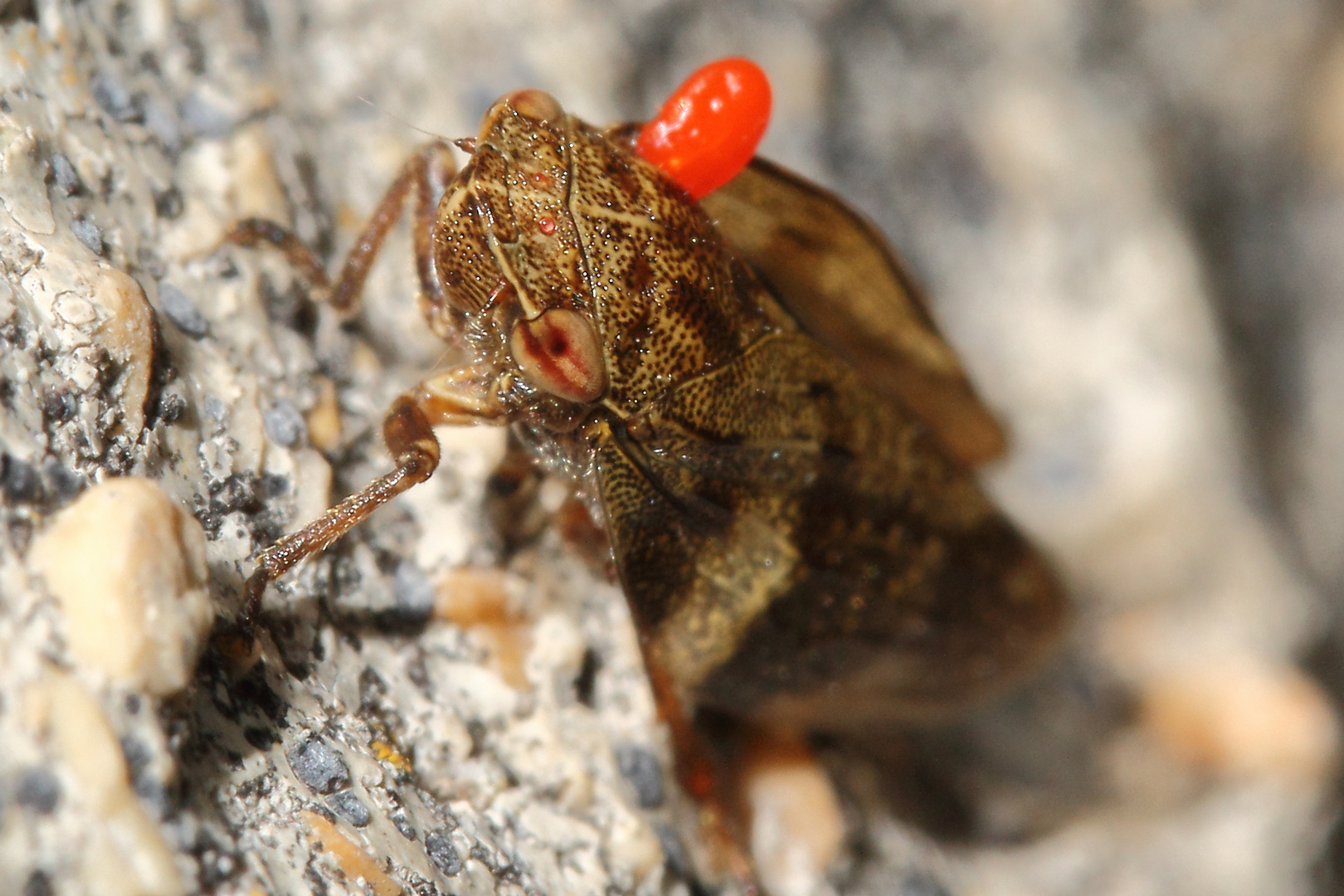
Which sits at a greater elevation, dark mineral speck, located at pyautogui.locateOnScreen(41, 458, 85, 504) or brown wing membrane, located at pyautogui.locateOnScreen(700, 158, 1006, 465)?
brown wing membrane, located at pyautogui.locateOnScreen(700, 158, 1006, 465)

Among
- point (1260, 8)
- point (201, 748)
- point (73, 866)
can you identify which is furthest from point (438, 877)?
point (1260, 8)

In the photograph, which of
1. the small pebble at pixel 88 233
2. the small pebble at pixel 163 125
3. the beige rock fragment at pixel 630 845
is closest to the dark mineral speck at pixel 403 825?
the beige rock fragment at pixel 630 845

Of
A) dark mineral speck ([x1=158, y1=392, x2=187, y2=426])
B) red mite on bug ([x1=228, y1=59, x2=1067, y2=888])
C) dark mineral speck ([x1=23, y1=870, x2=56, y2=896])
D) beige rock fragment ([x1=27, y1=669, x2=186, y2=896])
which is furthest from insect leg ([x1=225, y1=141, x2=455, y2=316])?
dark mineral speck ([x1=23, y1=870, x2=56, y2=896])

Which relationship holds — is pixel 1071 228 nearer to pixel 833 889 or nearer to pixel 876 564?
pixel 876 564

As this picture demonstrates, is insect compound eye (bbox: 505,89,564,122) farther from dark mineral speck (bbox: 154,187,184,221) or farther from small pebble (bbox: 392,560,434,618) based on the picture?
small pebble (bbox: 392,560,434,618)

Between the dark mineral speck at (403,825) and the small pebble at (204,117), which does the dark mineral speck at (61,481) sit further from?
the small pebble at (204,117)

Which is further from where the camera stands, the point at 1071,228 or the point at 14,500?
the point at 1071,228

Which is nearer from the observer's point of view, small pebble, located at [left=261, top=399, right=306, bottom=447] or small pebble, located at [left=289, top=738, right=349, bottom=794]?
small pebble, located at [left=289, top=738, right=349, bottom=794]
